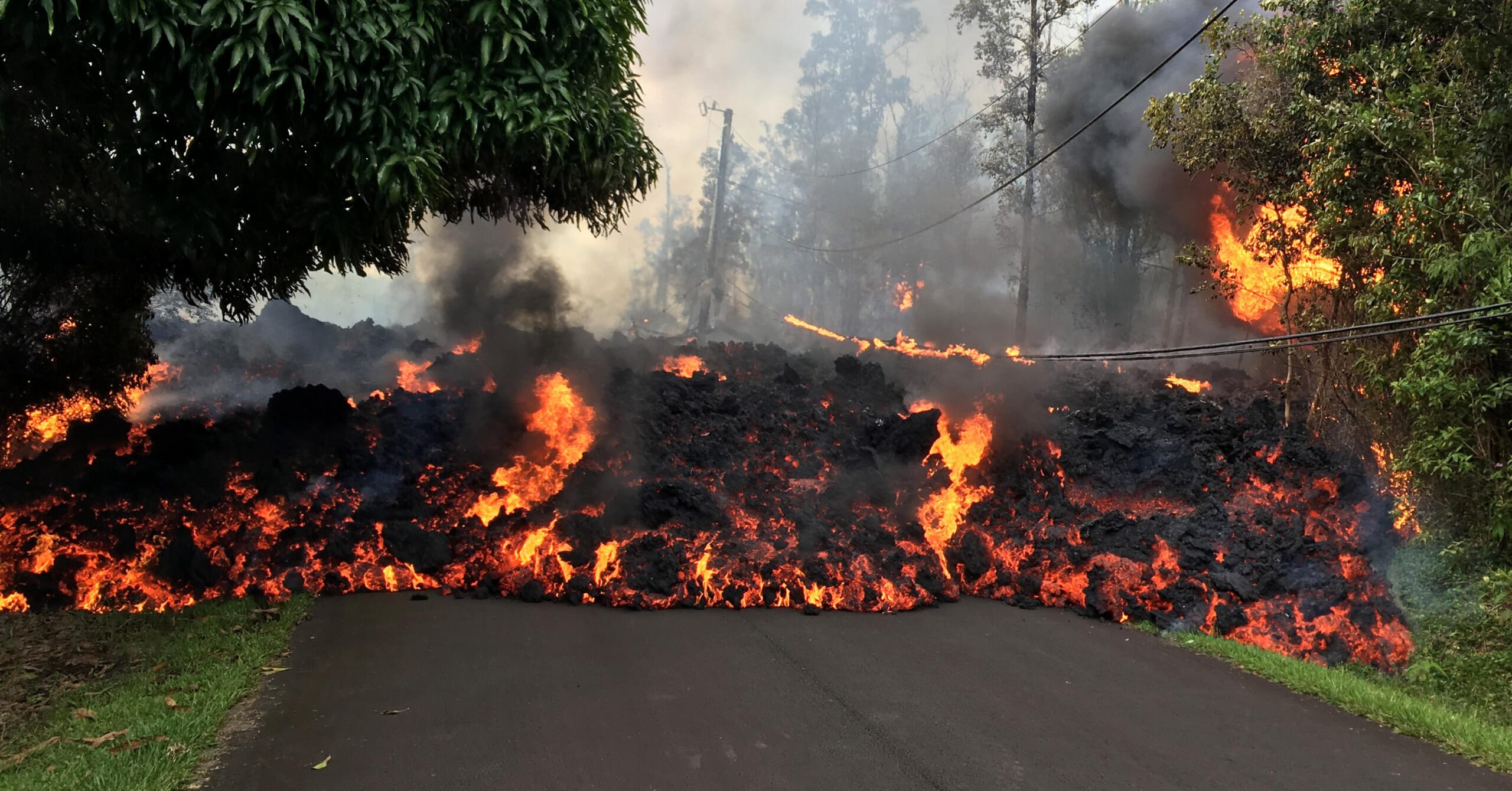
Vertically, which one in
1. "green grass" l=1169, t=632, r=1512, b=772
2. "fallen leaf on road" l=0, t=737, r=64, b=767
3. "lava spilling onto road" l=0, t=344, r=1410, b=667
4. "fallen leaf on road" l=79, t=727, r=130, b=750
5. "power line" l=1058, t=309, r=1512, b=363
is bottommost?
"fallen leaf on road" l=0, t=737, r=64, b=767

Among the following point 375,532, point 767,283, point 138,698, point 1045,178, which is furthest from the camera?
point 767,283

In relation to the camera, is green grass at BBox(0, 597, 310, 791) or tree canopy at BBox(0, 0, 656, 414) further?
green grass at BBox(0, 597, 310, 791)

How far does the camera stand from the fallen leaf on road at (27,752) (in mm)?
5168

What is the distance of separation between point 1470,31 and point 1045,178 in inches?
1012

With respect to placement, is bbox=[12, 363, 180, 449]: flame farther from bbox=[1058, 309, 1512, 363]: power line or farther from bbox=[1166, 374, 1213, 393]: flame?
bbox=[1166, 374, 1213, 393]: flame

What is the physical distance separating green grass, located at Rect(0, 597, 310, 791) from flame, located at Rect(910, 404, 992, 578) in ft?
24.9

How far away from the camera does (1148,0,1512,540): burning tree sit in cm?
786

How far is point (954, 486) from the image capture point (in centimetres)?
1295

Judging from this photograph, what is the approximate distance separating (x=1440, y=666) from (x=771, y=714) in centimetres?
635

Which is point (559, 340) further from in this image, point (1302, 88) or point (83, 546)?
point (1302, 88)

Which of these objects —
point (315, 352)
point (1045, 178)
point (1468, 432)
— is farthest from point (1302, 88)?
point (1045, 178)

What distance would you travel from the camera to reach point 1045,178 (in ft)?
108

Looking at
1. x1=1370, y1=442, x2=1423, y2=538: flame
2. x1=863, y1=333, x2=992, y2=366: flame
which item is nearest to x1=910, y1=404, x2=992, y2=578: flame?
x1=863, y1=333, x2=992, y2=366: flame

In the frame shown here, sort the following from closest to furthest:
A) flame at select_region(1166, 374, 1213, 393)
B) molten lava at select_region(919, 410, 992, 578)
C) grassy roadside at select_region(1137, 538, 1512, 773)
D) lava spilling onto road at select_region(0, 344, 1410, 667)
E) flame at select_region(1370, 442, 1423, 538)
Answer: grassy roadside at select_region(1137, 538, 1512, 773) → flame at select_region(1370, 442, 1423, 538) → lava spilling onto road at select_region(0, 344, 1410, 667) → molten lava at select_region(919, 410, 992, 578) → flame at select_region(1166, 374, 1213, 393)
